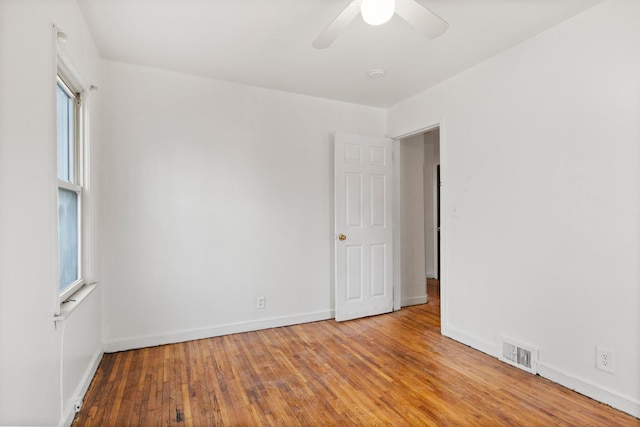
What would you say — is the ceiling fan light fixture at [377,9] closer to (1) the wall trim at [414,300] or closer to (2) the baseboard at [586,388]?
(2) the baseboard at [586,388]

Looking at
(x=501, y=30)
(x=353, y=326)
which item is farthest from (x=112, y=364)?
(x=501, y=30)

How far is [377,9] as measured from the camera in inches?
62.3

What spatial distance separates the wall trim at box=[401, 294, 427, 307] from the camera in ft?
14.1

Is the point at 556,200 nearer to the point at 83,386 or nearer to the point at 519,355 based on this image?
the point at 519,355

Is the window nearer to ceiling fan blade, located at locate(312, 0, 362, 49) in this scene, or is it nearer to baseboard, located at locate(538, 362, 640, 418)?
ceiling fan blade, located at locate(312, 0, 362, 49)

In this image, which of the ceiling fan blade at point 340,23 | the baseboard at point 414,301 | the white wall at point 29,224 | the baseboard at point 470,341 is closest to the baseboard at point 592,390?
the baseboard at point 470,341

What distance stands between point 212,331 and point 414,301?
100 inches

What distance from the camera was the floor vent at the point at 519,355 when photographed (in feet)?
8.07

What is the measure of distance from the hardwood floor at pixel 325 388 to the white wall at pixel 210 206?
1.25 ft

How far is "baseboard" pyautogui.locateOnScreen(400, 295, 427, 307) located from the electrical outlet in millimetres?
2272

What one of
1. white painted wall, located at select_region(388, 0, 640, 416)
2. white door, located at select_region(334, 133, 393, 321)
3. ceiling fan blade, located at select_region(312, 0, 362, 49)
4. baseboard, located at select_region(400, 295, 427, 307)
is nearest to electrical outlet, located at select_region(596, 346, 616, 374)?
white painted wall, located at select_region(388, 0, 640, 416)

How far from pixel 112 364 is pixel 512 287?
3.23 meters

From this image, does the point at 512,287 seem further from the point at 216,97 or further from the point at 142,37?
the point at 142,37

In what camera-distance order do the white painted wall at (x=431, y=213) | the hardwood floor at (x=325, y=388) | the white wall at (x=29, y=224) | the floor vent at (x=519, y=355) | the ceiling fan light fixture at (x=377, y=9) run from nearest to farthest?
1. the white wall at (x=29, y=224)
2. the ceiling fan light fixture at (x=377, y=9)
3. the hardwood floor at (x=325, y=388)
4. the floor vent at (x=519, y=355)
5. the white painted wall at (x=431, y=213)
